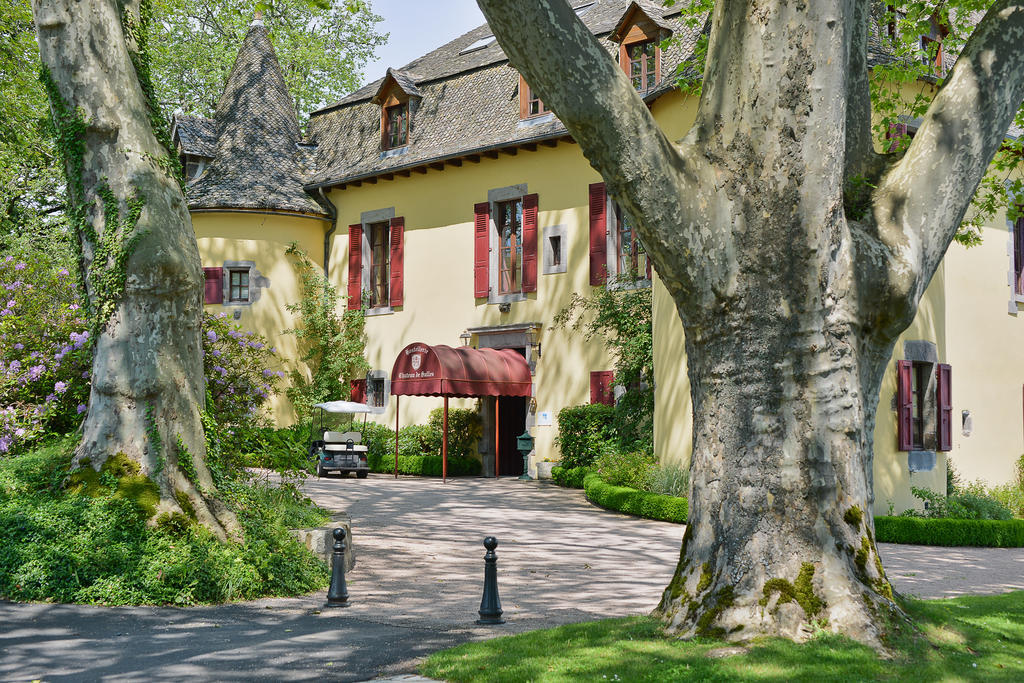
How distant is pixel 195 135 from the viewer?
26.2 m

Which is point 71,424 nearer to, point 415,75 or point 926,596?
point 926,596

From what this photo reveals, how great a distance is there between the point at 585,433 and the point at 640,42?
7.93 m

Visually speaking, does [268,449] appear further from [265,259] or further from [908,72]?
[265,259]

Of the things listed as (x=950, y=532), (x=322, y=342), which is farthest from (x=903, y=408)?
(x=322, y=342)

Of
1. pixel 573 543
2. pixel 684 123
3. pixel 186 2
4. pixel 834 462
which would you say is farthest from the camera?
pixel 186 2

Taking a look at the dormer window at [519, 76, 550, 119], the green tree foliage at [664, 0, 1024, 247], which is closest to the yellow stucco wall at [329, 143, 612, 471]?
the dormer window at [519, 76, 550, 119]

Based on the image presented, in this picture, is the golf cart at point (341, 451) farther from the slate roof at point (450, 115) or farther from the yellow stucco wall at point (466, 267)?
the slate roof at point (450, 115)

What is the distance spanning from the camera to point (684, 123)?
1731 cm

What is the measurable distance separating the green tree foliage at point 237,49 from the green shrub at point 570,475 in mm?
19030

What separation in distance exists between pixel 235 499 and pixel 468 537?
12.3 ft

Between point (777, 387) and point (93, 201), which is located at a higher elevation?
point (93, 201)

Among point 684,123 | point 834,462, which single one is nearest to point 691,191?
point 834,462

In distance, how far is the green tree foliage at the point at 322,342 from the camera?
2509 centimetres

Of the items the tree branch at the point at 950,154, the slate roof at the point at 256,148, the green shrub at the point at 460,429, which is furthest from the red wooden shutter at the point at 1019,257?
the slate roof at the point at 256,148
